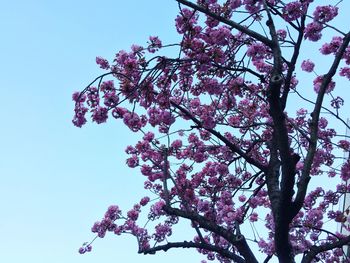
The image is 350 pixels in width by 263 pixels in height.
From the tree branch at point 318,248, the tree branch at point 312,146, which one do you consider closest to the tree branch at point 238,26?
the tree branch at point 312,146

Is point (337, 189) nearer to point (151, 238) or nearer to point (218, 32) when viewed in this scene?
point (151, 238)

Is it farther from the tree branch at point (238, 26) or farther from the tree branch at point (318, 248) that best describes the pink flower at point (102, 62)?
the tree branch at point (318, 248)

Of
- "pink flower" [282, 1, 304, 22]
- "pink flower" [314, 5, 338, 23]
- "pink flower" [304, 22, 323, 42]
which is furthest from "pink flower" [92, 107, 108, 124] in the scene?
"pink flower" [314, 5, 338, 23]

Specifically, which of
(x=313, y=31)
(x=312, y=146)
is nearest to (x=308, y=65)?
(x=313, y=31)

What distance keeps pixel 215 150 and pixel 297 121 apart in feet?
5.88

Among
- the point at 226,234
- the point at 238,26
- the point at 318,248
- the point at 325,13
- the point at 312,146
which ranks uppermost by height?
the point at 325,13

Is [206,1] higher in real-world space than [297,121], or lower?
lower

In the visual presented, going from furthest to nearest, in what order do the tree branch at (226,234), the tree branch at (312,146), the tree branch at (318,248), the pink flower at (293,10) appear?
the tree branch at (226,234) < the pink flower at (293,10) < the tree branch at (318,248) < the tree branch at (312,146)

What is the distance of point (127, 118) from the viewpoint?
33.9 feet

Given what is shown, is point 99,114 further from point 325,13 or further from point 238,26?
point 325,13

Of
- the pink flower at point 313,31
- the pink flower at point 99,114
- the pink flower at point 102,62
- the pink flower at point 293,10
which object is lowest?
the pink flower at point 99,114

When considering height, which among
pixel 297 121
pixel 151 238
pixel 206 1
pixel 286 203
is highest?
pixel 297 121

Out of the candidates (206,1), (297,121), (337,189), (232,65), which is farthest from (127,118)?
(337,189)

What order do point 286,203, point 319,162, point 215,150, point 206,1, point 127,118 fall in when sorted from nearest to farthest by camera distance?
point 286,203, point 206,1, point 127,118, point 319,162, point 215,150
